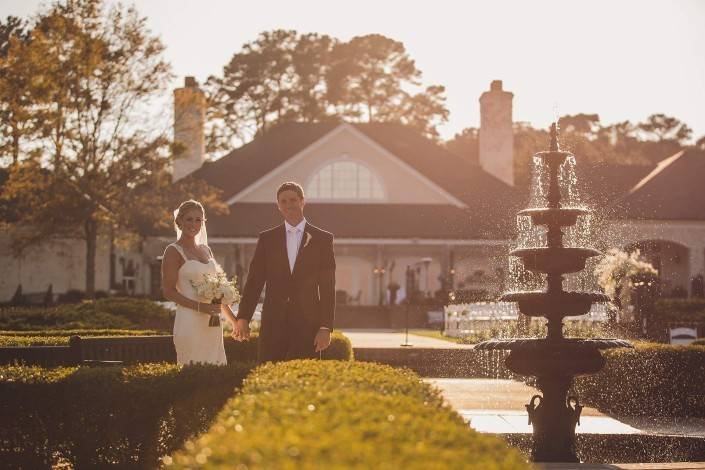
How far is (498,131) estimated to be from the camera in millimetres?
43594

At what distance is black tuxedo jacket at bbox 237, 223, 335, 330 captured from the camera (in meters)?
7.82

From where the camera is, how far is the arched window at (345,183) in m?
39.8

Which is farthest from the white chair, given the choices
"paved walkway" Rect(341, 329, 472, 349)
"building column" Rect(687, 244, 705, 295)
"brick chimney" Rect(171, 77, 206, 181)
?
"building column" Rect(687, 244, 705, 295)

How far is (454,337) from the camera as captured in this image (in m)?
25.5

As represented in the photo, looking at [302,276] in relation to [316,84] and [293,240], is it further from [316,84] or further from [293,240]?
[316,84]

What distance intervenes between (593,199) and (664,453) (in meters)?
31.3

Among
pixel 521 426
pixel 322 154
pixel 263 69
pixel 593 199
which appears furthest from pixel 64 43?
pixel 263 69

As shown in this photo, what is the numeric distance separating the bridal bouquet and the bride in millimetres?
55

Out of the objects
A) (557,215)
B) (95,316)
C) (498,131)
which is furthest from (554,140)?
(498,131)

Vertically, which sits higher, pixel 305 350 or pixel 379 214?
pixel 379 214

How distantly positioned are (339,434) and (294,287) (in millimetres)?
4310

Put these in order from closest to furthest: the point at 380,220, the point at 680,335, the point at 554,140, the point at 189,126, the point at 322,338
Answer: the point at 322,338
the point at 554,140
the point at 680,335
the point at 189,126
the point at 380,220

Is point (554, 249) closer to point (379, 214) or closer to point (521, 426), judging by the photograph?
point (521, 426)

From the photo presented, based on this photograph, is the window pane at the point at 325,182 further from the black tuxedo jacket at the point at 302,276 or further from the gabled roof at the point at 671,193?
the black tuxedo jacket at the point at 302,276
